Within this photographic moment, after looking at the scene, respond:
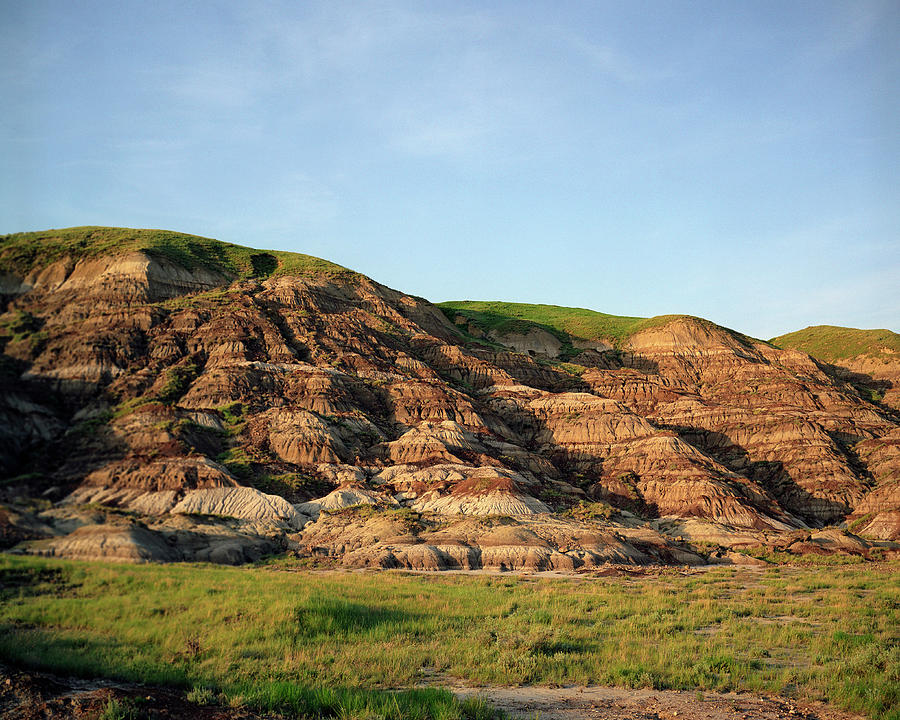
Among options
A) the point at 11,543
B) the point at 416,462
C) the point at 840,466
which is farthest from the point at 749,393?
the point at 11,543

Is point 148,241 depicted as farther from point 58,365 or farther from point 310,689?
point 310,689

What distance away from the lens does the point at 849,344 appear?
604ft

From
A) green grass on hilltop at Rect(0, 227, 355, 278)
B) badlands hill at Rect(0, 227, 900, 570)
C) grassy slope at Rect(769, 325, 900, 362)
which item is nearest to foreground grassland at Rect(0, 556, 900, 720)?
badlands hill at Rect(0, 227, 900, 570)

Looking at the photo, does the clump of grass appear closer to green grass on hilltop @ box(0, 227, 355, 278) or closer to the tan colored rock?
the tan colored rock

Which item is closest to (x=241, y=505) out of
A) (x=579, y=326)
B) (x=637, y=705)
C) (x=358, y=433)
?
(x=358, y=433)

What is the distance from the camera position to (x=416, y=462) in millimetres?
83938

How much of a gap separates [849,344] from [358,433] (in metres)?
157

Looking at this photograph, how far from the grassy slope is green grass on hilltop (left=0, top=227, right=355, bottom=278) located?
434 feet

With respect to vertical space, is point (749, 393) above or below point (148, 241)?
below

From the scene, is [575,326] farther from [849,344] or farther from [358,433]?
[358,433]

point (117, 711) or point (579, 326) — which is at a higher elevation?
point (579, 326)

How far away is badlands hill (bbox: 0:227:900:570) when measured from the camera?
59.9 metres

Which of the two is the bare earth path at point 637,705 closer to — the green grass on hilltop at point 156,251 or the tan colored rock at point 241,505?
the tan colored rock at point 241,505

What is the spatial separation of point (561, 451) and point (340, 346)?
40.8m
